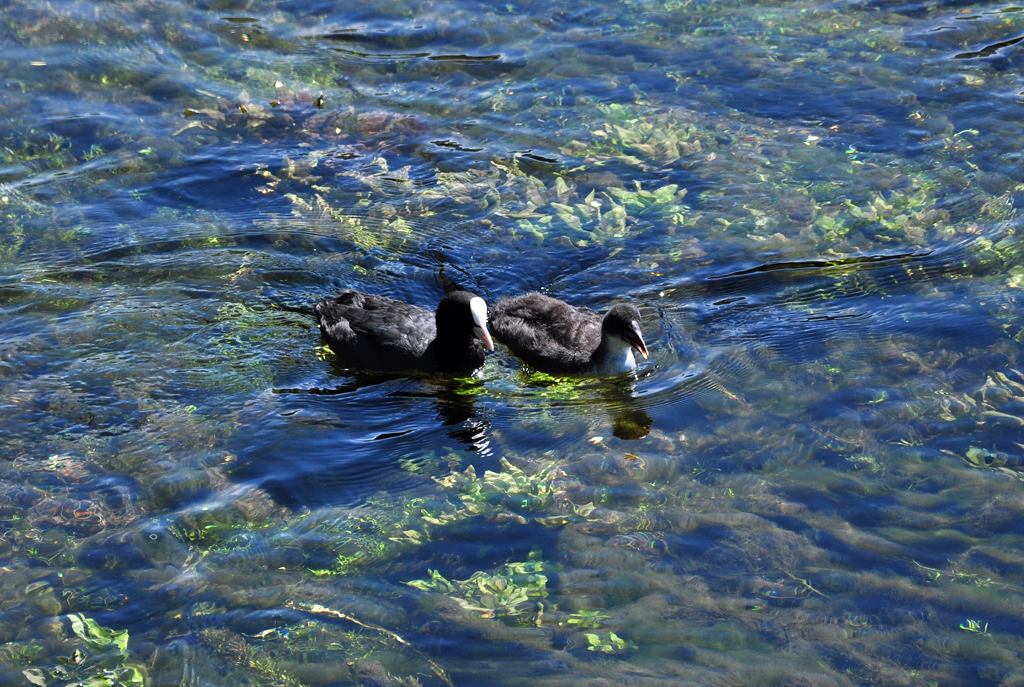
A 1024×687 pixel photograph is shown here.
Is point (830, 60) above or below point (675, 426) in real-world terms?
above

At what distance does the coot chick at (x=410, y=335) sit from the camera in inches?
321

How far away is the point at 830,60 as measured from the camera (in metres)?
12.5

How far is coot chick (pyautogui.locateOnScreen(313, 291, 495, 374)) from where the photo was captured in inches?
321

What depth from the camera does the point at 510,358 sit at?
28.6 ft

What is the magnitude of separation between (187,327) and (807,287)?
5.34 m

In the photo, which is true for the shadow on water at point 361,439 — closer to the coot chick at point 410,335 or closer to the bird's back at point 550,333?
the coot chick at point 410,335

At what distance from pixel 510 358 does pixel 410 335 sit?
0.95m

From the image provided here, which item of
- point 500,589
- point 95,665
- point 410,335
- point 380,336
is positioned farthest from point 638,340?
point 95,665

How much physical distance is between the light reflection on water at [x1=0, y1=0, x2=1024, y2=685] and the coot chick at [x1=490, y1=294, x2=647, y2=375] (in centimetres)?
22

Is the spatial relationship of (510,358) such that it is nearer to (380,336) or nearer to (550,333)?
(550,333)

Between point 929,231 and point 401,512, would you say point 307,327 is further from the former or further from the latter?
point 929,231

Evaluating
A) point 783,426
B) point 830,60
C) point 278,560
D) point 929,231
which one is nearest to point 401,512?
point 278,560

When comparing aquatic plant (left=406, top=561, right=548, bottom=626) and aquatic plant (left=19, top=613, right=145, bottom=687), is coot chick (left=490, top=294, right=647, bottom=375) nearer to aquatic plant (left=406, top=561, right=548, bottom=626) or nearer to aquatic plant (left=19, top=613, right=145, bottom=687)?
aquatic plant (left=406, top=561, right=548, bottom=626)

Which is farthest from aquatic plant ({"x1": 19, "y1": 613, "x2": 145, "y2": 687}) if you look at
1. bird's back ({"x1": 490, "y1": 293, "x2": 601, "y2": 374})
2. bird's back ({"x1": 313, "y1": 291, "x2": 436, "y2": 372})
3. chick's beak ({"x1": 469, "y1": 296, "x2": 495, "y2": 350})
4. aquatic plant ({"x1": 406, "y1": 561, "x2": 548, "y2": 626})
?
bird's back ({"x1": 490, "y1": 293, "x2": 601, "y2": 374})
